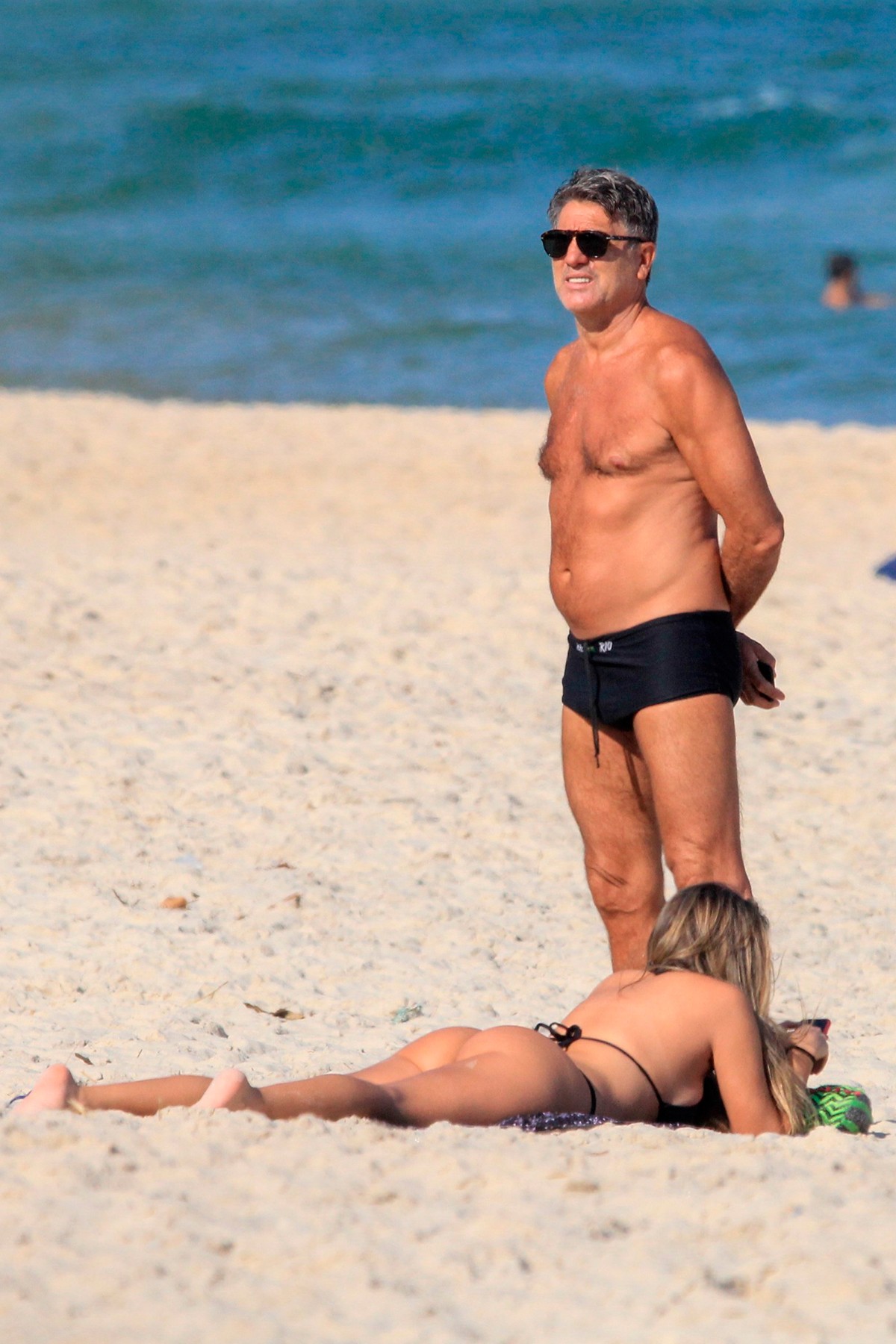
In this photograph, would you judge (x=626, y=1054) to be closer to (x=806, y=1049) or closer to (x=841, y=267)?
(x=806, y=1049)

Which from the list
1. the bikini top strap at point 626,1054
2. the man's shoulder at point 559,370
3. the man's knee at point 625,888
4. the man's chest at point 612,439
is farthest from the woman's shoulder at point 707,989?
the man's shoulder at point 559,370

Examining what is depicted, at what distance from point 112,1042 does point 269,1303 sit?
1776 mm

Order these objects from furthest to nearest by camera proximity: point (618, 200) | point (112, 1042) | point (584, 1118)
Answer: point (112, 1042) < point (618, 200) < point (584, 1118)

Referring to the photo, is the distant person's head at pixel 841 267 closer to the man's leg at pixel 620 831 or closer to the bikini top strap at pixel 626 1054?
the man's leg at pixel 620 831

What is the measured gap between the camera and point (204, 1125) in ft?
8.96

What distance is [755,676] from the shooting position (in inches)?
144

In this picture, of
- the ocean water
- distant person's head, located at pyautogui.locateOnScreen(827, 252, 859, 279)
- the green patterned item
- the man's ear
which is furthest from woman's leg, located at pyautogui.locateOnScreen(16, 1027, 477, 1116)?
distant person's head, located at pyautogui.locateOnScreen(827, 252, 859, 279)

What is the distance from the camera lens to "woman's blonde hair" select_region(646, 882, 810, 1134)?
129 inches

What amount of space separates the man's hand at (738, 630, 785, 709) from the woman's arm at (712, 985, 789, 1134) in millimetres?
774

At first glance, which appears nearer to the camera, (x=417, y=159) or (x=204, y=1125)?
(x=204, y=1125)

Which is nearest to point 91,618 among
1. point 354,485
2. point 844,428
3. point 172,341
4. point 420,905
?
point 420,905

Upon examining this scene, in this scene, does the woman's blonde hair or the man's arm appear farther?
the man's arm

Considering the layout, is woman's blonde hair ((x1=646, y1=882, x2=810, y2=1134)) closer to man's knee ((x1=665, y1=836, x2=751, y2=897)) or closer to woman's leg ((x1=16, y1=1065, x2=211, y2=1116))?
man's knee ((x1=665, y1=836, x2=751, y2=897))

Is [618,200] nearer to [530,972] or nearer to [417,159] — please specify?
[530,972]
